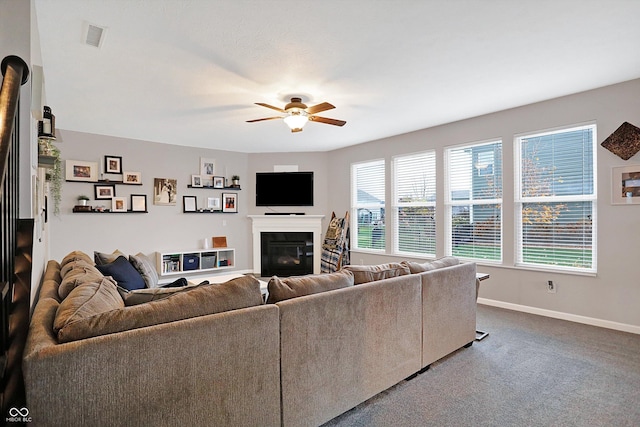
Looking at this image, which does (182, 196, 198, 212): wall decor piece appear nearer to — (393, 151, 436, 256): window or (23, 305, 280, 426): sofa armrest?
(393, 151, 436, 256): window

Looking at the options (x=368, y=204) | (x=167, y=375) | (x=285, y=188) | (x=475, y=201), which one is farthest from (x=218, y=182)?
(x=167, y=375)

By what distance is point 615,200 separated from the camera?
3.56 m

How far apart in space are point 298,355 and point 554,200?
375cm

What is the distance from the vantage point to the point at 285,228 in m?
6.94

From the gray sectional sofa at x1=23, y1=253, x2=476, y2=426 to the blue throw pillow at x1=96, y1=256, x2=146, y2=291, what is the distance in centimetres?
46

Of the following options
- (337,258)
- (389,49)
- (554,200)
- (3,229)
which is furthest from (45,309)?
(337,258)

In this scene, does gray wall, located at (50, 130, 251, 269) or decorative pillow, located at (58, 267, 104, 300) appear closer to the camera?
decorative pillow, located at (58, 267, 104, 300)

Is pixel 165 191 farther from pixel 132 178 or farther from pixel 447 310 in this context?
pixel 447 310

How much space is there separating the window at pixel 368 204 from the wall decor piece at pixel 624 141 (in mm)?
3187

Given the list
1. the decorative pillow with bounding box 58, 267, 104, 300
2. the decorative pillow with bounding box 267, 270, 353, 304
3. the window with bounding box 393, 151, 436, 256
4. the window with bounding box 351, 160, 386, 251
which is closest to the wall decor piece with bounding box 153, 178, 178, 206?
the window with bounding box 351, 160, 386, 251

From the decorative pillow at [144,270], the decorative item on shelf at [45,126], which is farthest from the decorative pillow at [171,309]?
the decorative pillow at [144,270]

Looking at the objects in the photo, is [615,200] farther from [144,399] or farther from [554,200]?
[144,399]

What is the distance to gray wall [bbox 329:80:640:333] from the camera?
137 inches

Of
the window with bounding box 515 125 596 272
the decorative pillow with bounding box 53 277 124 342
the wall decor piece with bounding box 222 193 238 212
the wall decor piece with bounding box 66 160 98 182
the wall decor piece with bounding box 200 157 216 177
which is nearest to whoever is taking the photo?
the decorative pillow with bounding box 53 277 124 342
